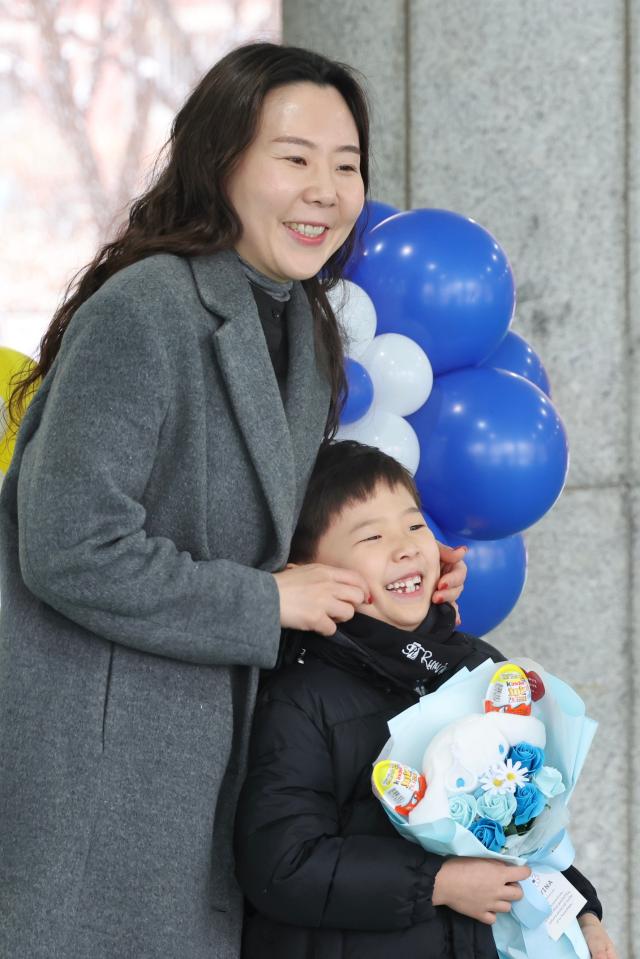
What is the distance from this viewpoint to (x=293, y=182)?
1742 millimetres

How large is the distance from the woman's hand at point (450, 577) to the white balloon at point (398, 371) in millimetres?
467

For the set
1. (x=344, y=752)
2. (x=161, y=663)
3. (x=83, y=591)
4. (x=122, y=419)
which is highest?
(x=122, y=419)

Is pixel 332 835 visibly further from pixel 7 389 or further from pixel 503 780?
pixel 7 389

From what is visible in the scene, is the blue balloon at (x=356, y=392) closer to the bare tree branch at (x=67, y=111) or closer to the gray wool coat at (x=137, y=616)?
the gray wool coat at (x=137, y=616)

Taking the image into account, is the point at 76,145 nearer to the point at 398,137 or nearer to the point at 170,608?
the point at 398,137

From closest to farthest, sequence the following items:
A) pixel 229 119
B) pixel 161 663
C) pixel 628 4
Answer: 1. pixel 161 663
2. pixel 229 119
3. pixel 628 4

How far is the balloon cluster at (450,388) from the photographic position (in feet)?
7.77

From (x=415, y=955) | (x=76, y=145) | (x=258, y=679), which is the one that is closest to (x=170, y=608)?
(x=258, y=679)

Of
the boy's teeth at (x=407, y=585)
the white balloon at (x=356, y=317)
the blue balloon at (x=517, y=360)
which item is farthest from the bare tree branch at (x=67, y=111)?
the boy's teeth at (x=407, y=585)

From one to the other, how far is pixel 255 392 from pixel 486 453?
79 cm

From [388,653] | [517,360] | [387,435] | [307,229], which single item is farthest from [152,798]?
[517,360]

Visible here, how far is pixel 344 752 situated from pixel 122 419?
52 cm

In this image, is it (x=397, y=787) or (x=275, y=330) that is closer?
(x=397, y=787)

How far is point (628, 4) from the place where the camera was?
10.8 feet
